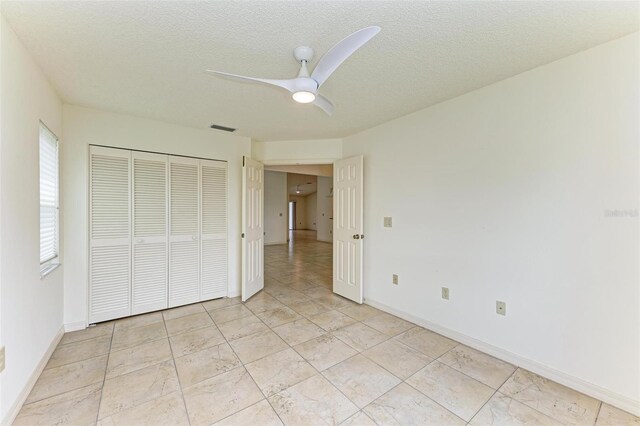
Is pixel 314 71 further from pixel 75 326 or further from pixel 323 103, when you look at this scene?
pixel 75 326

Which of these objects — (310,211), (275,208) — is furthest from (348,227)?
(310,211)

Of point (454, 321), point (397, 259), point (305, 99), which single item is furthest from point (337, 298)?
point (305, 99)

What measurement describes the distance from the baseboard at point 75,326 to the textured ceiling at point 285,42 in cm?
234

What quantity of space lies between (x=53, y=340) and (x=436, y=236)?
12.6 ft

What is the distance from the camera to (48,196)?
2.40m

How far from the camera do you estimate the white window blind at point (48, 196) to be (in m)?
2.25

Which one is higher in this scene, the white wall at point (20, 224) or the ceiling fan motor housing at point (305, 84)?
the ceiling fan motor housing at point (305, 84)

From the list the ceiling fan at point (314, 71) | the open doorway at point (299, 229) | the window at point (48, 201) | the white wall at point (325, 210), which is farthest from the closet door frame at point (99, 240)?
the white wall at point (325, 210)

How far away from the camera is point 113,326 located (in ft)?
9.47

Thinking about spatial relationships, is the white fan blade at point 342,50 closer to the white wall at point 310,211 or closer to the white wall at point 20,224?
the white wall at point 20,224

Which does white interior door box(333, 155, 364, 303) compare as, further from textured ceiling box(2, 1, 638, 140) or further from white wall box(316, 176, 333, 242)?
white wall box(316, 176, 333, 242)

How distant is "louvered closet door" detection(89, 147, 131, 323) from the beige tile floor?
26cm

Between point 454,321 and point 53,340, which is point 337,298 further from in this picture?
point 53,340

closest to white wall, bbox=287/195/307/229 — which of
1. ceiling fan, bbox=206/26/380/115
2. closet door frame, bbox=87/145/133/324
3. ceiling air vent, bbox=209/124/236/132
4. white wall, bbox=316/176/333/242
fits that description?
white wall, bbox=316/176/333/242
